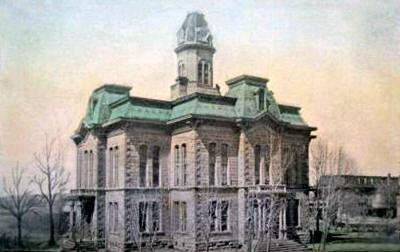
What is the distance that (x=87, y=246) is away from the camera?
2272cm

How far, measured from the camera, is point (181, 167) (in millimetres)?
23281

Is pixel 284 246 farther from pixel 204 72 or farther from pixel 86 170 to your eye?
pixel 204 72

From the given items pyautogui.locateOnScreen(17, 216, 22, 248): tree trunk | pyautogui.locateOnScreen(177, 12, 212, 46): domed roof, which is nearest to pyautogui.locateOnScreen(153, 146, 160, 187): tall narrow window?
pyautogui.locateOnScreen(177, 12, 212, 46): domed roof

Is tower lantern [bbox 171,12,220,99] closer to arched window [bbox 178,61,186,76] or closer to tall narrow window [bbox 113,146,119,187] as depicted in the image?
arched window [bbox 178,61,186,76]

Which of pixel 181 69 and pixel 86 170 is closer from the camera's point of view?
pixel 86 170

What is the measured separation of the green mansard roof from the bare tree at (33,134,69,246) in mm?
3900

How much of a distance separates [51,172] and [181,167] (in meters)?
6.08

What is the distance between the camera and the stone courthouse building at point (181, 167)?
22578 millimetres

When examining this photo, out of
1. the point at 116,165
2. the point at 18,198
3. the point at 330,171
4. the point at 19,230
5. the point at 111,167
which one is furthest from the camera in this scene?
the point at 111,167

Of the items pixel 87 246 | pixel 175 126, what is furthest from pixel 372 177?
pixel 87 246

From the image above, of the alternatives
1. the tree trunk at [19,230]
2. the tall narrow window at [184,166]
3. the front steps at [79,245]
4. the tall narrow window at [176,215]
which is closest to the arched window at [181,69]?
the tall narrow window at [184,166]

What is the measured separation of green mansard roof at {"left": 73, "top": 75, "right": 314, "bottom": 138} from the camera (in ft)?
76.0

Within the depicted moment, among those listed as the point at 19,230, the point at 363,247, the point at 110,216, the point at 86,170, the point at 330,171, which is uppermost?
the point at 86,170

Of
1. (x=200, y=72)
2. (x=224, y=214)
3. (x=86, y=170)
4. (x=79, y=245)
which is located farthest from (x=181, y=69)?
(x=79, y=245)
